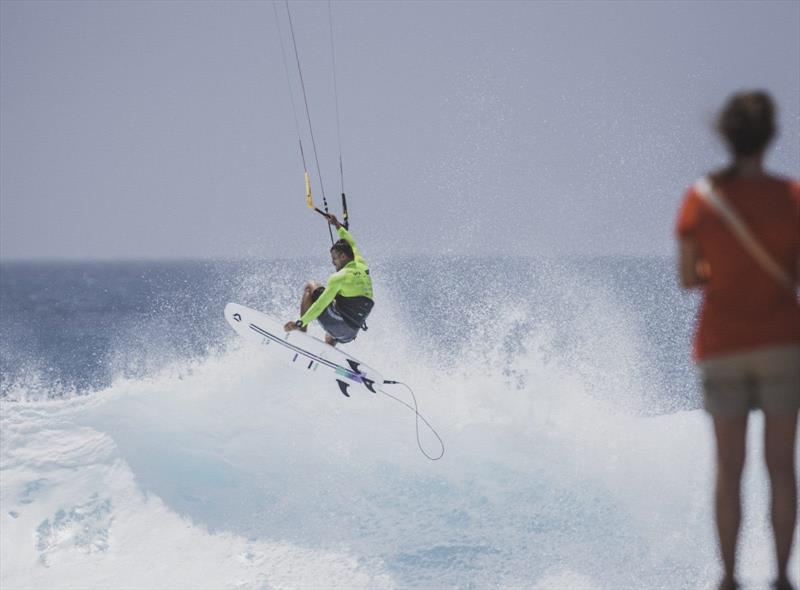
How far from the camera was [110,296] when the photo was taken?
48.0 meters

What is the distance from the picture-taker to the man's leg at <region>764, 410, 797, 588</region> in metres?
2.29

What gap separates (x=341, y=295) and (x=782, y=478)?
18.1 feet

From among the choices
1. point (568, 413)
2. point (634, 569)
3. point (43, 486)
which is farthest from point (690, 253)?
point (43, 486)

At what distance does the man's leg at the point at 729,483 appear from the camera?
2314 mm

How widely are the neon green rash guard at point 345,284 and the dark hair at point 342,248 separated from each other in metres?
0.03

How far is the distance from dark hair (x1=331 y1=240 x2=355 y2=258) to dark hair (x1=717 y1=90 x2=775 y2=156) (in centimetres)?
540

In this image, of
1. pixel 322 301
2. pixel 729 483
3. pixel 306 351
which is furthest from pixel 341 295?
pixel 729 483

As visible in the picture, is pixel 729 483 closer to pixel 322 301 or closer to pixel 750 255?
pixel 750 255

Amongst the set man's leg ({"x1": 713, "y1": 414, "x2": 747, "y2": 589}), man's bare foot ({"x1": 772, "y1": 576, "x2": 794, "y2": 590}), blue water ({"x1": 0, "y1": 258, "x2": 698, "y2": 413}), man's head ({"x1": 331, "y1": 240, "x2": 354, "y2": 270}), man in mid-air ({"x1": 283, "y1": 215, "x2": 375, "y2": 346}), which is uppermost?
man's leg ({"x1": 713, "y1": 414, "x2": 747, "y2": 589})

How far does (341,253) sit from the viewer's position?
7.50 meters

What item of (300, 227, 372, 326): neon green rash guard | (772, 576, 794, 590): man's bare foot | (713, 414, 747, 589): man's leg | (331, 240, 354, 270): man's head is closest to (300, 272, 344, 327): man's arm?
(300, 227, 372, 326): neon green rash guard

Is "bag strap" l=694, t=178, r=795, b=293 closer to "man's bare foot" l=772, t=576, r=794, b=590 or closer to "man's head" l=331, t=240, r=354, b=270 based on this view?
"man's bare foot" l=772, t=576, r=794, b=590

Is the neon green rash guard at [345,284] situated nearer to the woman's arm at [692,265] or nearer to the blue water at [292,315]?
the blue water at [292,315]

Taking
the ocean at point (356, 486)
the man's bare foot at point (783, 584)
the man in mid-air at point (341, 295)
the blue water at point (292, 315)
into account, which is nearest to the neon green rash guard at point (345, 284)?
the man in mid-air at point (341, 295)
